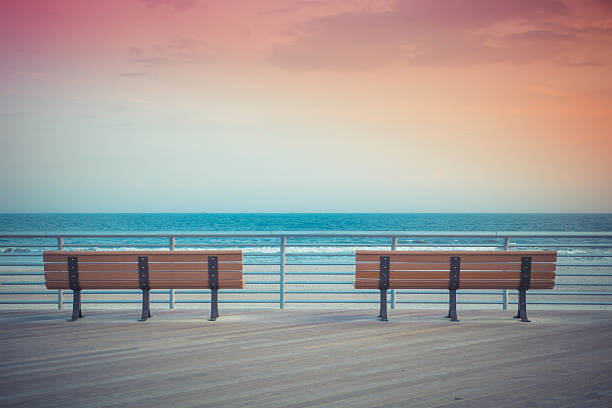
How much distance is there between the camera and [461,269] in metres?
5.38

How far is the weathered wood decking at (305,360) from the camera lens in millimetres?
3123

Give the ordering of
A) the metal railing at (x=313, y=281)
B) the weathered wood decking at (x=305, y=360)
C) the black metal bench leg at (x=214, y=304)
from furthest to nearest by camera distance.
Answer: the metal railing at (x=313, y=281) < the black metal bench leg at (x=214, y=304) < the weathered wood decking at (x=305, y=360)

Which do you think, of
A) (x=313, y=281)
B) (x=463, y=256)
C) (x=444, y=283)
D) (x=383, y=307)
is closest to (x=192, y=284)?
(x=383, y=307)

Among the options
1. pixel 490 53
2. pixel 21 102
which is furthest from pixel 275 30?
pixel 21 102

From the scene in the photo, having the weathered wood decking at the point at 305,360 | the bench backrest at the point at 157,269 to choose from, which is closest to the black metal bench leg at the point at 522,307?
the weathered wood decking at the point at 305,360

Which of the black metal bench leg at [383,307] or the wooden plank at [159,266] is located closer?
the wooden plank at [159,266]

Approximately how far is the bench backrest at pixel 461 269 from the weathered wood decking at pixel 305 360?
47cm

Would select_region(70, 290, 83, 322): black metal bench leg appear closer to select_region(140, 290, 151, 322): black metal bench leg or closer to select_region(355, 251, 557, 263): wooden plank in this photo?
select_region(140, 290, 151, 322): black metal bench leg

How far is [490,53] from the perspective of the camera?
13375 millimetres

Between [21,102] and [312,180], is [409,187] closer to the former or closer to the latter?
[312,180]

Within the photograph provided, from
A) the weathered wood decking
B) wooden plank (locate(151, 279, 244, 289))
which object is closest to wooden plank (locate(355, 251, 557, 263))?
the weathered wood decking

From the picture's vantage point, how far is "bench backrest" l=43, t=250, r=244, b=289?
5.31 metres

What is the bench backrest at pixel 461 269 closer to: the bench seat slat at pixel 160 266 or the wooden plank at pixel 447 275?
the wooden plank at pixel 447 275

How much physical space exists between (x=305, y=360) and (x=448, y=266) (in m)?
2.26
